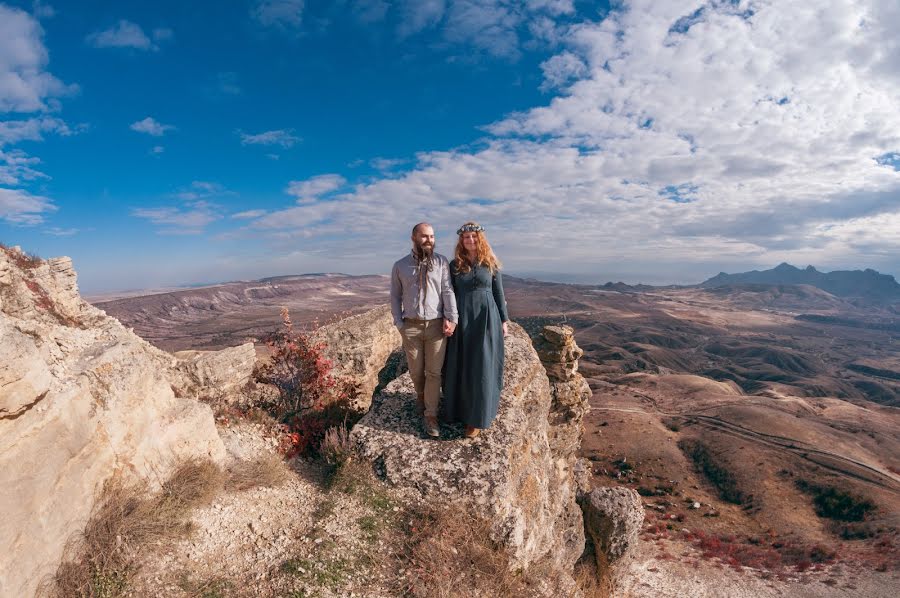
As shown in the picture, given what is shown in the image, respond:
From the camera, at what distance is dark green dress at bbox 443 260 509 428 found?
5.80 meters

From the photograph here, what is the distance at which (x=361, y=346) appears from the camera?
1129 cm

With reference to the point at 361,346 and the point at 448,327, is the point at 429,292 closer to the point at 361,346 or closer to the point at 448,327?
the point at 448,327

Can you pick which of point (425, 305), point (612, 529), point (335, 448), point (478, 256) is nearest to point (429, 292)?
point (425, 305)

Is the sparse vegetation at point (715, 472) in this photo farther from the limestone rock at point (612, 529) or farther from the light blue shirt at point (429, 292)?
the light blue shirt at point (429, 292)

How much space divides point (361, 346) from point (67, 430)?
291 inches

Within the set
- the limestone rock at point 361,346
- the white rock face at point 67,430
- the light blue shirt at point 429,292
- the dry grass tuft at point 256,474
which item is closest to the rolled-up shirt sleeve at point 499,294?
the light blue shirt at point 429,292

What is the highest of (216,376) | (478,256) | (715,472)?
(478,256)

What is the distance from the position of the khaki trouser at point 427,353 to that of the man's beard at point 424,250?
3.02ft

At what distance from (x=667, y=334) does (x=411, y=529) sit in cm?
16314

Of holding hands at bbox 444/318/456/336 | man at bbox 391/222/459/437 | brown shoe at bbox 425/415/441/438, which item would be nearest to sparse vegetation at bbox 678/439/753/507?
brown shoe at bbox 425/415/441/438

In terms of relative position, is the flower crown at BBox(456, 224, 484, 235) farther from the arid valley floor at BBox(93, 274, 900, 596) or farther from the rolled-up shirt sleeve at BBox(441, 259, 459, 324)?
the arid valley floor at BBox(93, 274, 900, 596)

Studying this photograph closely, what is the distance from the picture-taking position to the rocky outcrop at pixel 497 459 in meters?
5.56

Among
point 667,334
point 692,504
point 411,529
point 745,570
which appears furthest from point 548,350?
point 667,334

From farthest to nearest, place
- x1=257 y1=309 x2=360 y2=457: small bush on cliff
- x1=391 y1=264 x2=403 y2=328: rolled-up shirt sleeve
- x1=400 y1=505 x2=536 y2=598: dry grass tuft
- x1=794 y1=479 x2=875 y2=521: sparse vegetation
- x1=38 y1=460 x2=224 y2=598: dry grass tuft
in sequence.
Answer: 1. x1=794 y1=479 x2=875 y2=521: sparse vegetation
2. x1=257 y1=309 x2=360 y2=457: small bush on cliff
3. x1=391 y1=264 x2=403 y2=328: rolled-up shirt sleeve
4. x1=400 y1=505 x2=536 y2=598: dry grass tuft
5. x1=38 y1=460 x2=224 y2=598: dry grass tuft
